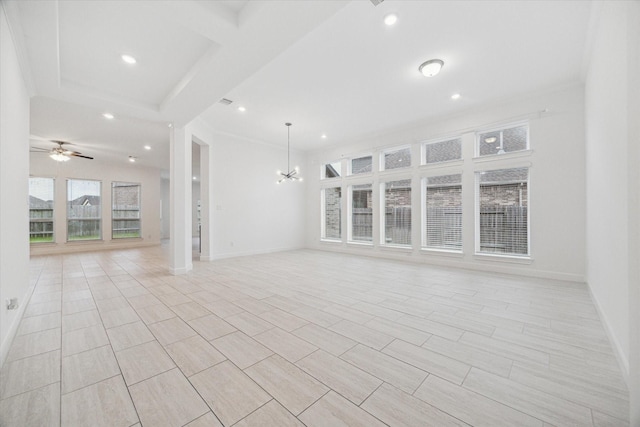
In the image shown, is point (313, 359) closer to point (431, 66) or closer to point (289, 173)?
point (431, 66)

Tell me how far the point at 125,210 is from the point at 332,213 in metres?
7.92

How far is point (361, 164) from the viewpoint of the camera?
725 centimetres

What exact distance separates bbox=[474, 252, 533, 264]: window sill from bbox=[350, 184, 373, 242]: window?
2.73 metres

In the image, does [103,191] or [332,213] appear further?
[103,191]

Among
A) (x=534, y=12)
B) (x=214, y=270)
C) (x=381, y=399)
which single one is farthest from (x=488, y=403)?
(x=214, y=270)

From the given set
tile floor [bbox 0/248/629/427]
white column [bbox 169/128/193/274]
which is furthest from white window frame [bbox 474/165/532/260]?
white column [bbox 169/128/193/274]

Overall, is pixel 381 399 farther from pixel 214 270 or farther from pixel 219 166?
pixel 219 166

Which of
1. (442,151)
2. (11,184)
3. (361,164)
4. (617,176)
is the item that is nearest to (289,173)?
(361,164)

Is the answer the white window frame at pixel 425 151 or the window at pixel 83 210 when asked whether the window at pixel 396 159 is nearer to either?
the white window frame at pixel 425 151

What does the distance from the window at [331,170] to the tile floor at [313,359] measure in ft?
15.5

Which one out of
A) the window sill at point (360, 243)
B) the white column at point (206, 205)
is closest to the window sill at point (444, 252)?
the window sill at point (360, 243)

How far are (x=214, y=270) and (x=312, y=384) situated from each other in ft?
13.0

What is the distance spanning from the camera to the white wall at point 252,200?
20.7ft

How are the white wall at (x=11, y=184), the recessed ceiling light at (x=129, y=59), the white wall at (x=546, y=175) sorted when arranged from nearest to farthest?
the white wall at (x=11, y=184) < the recessed ceiling light at (x=129, y=59) < the white wall at (x=546, y=175)
